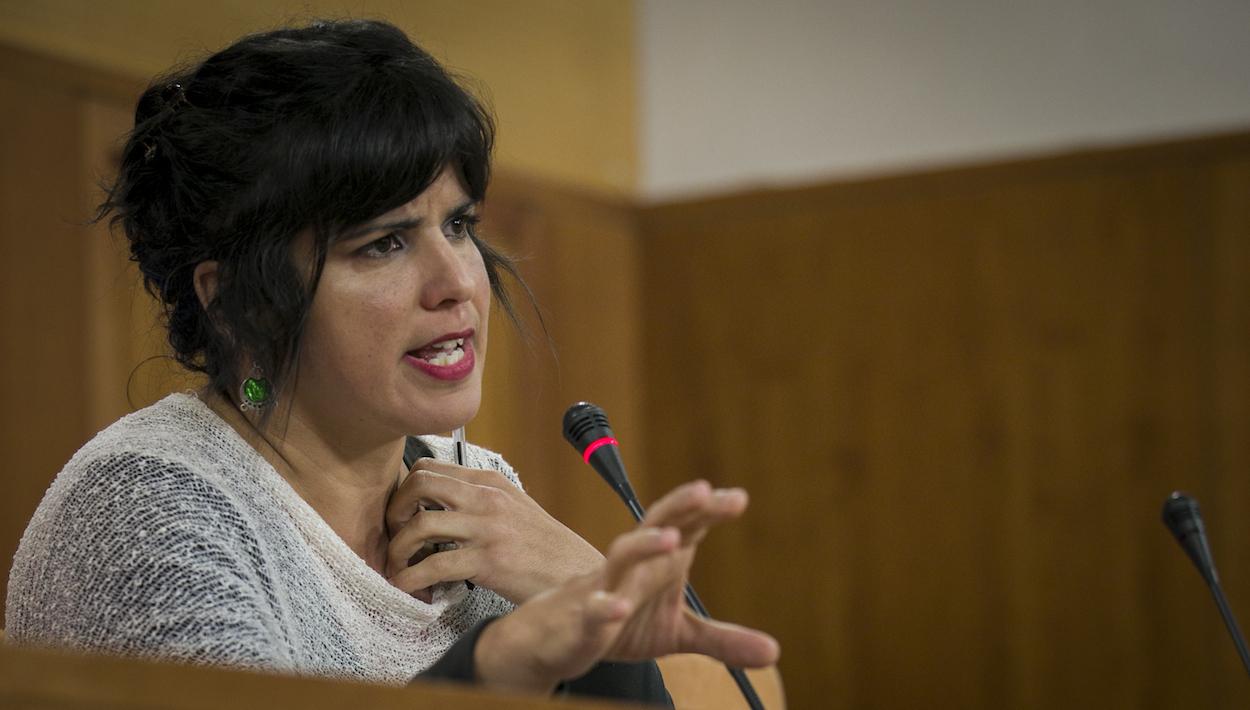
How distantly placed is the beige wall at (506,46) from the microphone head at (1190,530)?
2.14m

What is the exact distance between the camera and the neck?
1.43 meters

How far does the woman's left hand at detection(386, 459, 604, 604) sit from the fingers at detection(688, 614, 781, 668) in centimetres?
44

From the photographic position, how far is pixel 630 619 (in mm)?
1052

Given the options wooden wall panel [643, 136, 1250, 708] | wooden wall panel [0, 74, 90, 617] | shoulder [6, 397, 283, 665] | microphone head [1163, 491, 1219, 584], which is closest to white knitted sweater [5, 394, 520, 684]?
shoulder [6, 397, 283, 665]

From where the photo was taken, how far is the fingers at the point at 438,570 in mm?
1444

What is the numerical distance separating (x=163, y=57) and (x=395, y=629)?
2.37 metres

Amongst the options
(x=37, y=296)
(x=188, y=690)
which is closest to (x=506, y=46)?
(x=37, y=296)

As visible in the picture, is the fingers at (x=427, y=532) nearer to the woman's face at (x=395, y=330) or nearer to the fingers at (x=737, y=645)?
the woman's face at (x=395, y=330)

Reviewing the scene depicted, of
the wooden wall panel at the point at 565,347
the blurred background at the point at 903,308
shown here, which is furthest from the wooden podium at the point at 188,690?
the wooden wall panel at the point at 565,347

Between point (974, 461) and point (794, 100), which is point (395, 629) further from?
point (794, 100)

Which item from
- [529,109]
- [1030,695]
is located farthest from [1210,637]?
[529,109]

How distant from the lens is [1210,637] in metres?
4.05

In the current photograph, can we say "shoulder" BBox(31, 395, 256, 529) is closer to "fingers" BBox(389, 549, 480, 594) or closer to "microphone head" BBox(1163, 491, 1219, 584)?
"fingers" BBox(389, 549, 480, 594)

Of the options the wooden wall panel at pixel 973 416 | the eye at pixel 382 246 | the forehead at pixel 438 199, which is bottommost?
the wooden wall panel at pixel 973 416
